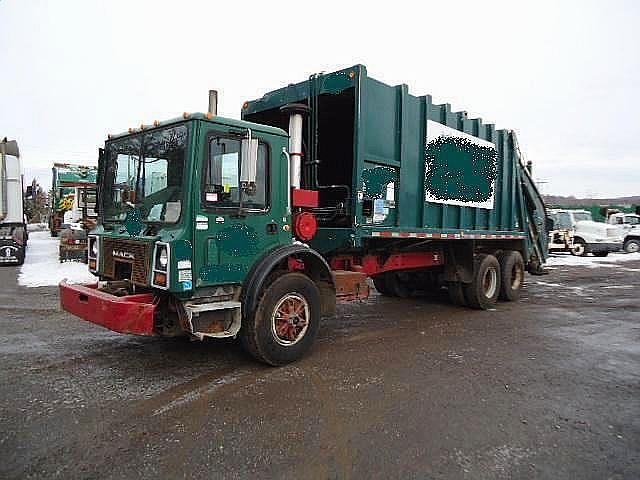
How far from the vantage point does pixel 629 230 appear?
81.8 ft

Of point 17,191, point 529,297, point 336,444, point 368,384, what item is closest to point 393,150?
point 368,384

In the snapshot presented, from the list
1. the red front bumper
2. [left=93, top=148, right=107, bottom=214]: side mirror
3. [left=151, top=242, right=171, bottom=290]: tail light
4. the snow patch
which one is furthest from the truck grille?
the snow patch

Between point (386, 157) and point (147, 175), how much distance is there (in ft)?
10.1

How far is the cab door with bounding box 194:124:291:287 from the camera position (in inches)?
175

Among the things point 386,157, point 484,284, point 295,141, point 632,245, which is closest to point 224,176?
point 295,141

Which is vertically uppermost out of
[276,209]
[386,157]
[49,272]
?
[386,157]

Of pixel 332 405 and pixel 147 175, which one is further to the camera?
pixel 147 175

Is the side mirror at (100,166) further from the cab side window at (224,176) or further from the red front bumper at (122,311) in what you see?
the cab side window at (224,176)

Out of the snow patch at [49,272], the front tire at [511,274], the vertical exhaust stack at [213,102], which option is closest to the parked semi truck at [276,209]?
the vertical exhaust stack at [213,102]

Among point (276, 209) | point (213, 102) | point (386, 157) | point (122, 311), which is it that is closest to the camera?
point (122, 311)

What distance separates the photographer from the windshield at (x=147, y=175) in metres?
4.53

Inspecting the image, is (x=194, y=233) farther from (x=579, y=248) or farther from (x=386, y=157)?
→ (x=579, y=248)

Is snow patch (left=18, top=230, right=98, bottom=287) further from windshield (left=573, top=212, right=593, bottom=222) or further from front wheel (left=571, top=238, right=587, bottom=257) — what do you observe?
windshield (left=573, top=212, right=593, bottom=222)

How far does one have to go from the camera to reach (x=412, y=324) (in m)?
7.40
